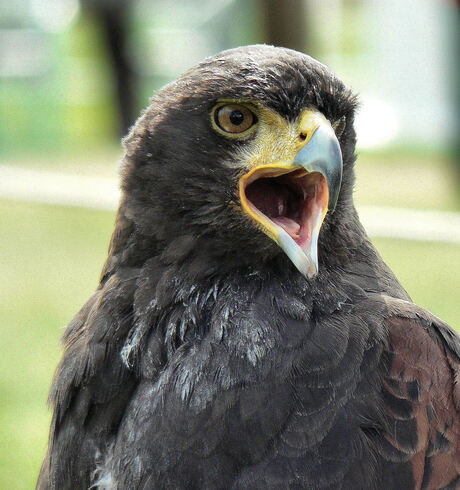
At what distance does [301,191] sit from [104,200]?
8.34m

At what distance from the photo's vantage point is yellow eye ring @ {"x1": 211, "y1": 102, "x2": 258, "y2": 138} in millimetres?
2273

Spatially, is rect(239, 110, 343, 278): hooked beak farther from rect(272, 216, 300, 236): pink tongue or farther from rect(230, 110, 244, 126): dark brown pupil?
rect(230, 110, 244, 126): dark brown pupil

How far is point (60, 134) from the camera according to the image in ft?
53.1

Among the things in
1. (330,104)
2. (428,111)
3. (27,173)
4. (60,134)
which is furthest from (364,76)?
(330,104)

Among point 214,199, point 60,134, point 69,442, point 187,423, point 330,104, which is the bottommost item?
point 60,134

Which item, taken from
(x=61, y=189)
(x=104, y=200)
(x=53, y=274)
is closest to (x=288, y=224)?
(x=53, y=274)

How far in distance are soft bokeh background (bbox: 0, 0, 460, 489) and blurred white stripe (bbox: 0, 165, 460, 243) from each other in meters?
0.02

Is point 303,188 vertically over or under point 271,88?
under

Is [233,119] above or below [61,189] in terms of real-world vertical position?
above

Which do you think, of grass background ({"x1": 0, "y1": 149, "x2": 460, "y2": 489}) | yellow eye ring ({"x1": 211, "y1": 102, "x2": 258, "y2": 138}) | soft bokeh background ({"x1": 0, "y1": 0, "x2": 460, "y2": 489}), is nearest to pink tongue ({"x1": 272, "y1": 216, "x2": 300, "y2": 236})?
yellow eye ring ({"x1": 211, "y1": 102, "x2": 258, "y2": 138})

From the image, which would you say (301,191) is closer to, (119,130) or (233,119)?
(233,119)

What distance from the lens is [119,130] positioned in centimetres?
1590

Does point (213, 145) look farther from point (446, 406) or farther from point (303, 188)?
point (446, 406)

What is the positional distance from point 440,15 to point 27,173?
6178 millimetres
